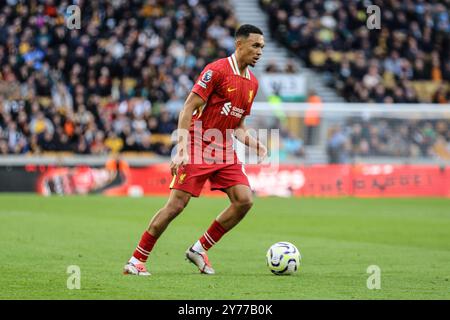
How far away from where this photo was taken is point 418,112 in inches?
1224

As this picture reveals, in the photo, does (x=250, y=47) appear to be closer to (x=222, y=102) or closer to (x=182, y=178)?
(x=222, y=102)

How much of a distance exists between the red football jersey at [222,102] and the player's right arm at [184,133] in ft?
0.54

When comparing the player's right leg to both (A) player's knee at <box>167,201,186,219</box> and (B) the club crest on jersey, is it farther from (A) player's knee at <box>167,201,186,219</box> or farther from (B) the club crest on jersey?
(B) the club crest on jersey

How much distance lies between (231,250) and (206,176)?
3197 mm

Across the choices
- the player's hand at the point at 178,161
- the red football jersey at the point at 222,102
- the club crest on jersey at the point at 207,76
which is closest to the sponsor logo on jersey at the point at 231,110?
the red football jersey at the point at 222,102

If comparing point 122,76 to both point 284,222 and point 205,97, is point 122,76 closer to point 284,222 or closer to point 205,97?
point 284,222

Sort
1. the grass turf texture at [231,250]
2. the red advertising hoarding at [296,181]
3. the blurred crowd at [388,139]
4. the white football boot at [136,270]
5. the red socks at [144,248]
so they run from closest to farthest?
1. the grass turf texture at [231,250]
2. the white football boot at [136,270]
3. the red socks at [144,248]
4. the red advertising hoarding at [296,181]
5. the blurred crowd at [388,139]

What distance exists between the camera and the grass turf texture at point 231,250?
355 inches

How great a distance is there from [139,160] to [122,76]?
3.69m

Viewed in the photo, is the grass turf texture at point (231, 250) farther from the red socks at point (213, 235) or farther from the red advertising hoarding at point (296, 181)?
the red advertising hoarding at point (296, 181)

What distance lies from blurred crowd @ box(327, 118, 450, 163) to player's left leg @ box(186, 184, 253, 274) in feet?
63.3

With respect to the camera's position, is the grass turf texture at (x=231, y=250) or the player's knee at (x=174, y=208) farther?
the player's knee at (x=174, y=208)

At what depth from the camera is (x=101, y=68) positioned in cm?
3011
